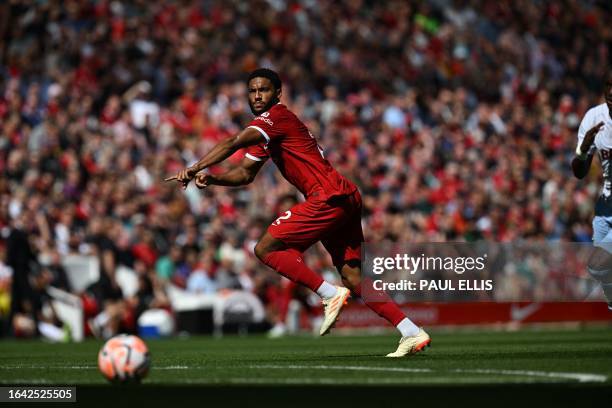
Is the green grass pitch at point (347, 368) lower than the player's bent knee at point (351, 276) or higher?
lower

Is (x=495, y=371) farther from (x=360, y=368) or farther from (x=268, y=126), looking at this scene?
(x=268, y=126)

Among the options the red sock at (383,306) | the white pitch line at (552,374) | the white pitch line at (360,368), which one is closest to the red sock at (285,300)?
the red sock at (383,306)

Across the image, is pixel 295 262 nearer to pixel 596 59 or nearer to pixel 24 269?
pixel 24 269

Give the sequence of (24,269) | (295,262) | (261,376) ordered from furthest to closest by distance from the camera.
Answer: (24,269)
(295,262)
(261,376)

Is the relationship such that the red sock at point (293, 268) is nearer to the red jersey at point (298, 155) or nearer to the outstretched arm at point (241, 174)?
the red jersey at point (298, 155)

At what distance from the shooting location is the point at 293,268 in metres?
10.7

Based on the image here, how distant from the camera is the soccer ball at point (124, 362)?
27.3ft

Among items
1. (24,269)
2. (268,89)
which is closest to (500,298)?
(24,269)

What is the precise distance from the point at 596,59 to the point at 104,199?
1548 centimetres

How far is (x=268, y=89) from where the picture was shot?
1096cm

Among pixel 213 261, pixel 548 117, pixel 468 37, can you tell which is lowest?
pixel 213 261

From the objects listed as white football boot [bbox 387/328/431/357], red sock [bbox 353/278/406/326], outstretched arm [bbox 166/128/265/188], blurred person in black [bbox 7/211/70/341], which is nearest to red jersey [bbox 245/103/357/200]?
outstretched arm [bbox 166/128/265/188]

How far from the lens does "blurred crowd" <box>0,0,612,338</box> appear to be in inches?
838

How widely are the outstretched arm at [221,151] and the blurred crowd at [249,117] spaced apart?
9216 millimetres
